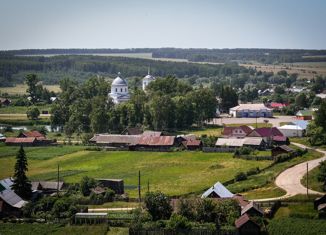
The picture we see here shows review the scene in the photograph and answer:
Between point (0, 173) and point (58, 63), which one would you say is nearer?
point (0, 173)

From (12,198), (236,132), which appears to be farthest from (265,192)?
(236,132)

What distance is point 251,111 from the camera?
3679 inches

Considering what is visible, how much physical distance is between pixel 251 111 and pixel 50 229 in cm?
6259

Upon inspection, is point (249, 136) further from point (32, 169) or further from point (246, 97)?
point (246, 97)

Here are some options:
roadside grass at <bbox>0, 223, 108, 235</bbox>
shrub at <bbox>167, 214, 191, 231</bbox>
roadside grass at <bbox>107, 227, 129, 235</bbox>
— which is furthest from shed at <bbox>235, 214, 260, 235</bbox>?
roadside grass at <bbox>0, 223, 108, 235</bbox>

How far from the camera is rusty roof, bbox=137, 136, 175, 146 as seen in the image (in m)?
63.1

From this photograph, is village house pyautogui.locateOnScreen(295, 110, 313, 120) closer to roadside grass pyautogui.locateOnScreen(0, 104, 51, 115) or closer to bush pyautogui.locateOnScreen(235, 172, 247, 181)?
roadside grass pyautogui.locateOnScreen(0, 104, 51, 115)

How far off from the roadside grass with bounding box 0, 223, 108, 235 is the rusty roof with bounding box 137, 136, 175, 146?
28592 millimetres

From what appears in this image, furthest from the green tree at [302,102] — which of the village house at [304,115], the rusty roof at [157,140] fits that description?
the rusty roof at [157,140]

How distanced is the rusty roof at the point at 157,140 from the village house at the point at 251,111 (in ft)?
102

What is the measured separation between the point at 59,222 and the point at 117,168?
16.7m

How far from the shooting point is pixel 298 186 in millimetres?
42594

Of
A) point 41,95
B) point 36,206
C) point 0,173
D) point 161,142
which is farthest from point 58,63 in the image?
point 36,206

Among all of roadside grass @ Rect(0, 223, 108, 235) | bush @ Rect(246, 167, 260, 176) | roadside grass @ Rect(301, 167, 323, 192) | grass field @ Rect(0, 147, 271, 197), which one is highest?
roadside grass @ Rect(301, 167, 323, 192)
